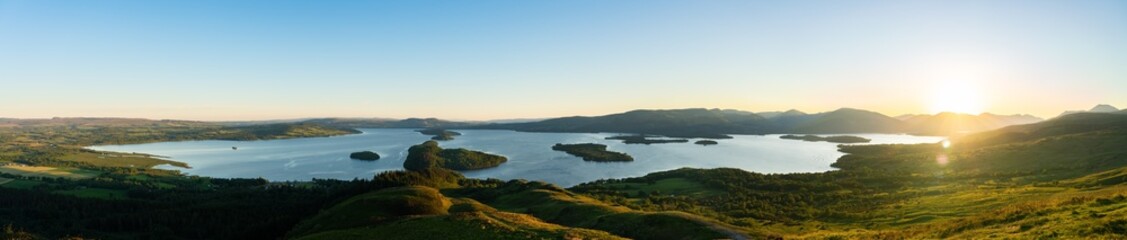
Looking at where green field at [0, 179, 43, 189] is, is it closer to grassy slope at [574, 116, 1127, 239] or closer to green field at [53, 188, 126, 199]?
green field at [53, 188, 126, 199]

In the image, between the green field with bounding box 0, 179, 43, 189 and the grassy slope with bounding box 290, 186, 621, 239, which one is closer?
the grassy slope with bounding box 290, 186, 621, 239

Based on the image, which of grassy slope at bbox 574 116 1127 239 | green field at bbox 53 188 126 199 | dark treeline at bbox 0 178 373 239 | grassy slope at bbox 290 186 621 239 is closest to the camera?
grassy slope at bbox 574 116 1127 239

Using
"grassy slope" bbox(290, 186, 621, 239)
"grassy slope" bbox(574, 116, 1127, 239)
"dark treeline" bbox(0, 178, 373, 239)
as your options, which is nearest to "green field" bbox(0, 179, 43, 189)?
"dark treeline" bbox(0, 178, 373, 239)

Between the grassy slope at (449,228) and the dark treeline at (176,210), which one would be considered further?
the dark treeline at (176,210)

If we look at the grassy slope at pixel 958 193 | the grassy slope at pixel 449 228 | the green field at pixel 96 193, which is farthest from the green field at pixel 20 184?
the grassy slope at pixel 958 193

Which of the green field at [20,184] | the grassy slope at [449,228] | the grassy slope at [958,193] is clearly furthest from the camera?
the green field at [20,184]

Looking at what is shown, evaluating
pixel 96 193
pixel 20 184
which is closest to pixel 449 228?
pixel 96 193

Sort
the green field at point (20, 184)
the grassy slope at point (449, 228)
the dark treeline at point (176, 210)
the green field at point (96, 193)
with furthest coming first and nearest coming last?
the green field at point (20, 184) → the green field at point (96, 193) → the dark treeline at point (176, 210) → the grassy slope at point (449, 228)

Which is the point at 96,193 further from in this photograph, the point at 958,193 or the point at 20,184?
the point at 958,193

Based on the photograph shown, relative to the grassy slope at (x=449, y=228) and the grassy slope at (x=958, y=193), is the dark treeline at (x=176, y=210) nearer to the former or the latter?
the grassy slope at (x=449, y=228)

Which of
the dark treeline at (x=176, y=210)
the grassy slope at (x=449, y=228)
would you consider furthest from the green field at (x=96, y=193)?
the grassy slope at (x=449, y=228)

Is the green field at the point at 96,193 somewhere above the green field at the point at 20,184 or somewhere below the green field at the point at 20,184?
below
